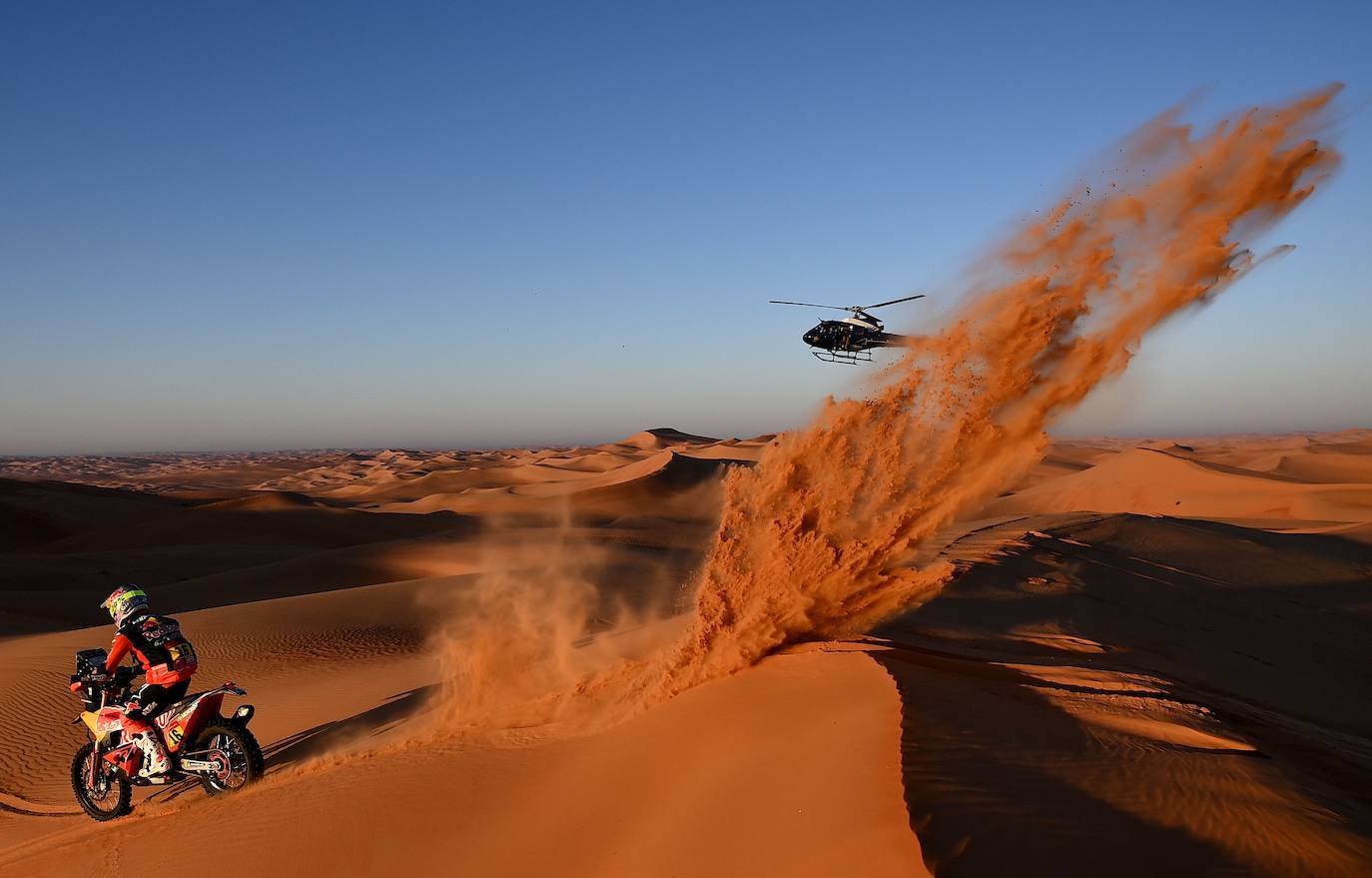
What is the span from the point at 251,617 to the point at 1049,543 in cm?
1689

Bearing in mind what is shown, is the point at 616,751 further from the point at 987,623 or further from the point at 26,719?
the point at 26,719

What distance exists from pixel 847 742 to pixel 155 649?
226 inches

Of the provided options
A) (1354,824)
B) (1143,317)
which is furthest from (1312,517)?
(1354,824)

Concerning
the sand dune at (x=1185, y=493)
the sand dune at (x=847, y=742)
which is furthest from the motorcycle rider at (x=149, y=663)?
the sand dune at (x=1185, y=493)

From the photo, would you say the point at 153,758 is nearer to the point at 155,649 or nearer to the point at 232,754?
the point at 232,754

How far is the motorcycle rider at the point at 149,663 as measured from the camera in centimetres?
640

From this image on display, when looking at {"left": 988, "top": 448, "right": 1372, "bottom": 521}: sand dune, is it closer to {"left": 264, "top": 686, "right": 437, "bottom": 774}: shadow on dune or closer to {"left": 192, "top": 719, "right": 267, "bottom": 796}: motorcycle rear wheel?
{"left": 264, "top": 686, "right": 437, "bottom": 774}: shadow on dune

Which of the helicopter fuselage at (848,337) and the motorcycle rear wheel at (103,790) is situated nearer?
the motorcycle rear wheel at (103,790)

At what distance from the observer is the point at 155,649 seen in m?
6.50

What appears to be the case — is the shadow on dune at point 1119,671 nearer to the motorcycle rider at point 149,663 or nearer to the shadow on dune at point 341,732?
the shadow on dune at point 341,732

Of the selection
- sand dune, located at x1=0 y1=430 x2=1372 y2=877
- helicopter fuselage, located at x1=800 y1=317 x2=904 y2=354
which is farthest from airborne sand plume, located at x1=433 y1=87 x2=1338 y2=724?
helicopter fuselage, located at x1=800 y1=317 x2=904 y2=354

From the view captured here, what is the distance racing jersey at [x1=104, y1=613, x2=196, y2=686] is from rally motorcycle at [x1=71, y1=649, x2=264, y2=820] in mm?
204

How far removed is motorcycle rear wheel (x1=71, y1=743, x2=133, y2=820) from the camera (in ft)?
21.6

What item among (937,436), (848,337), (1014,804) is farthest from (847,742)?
(848,337)
